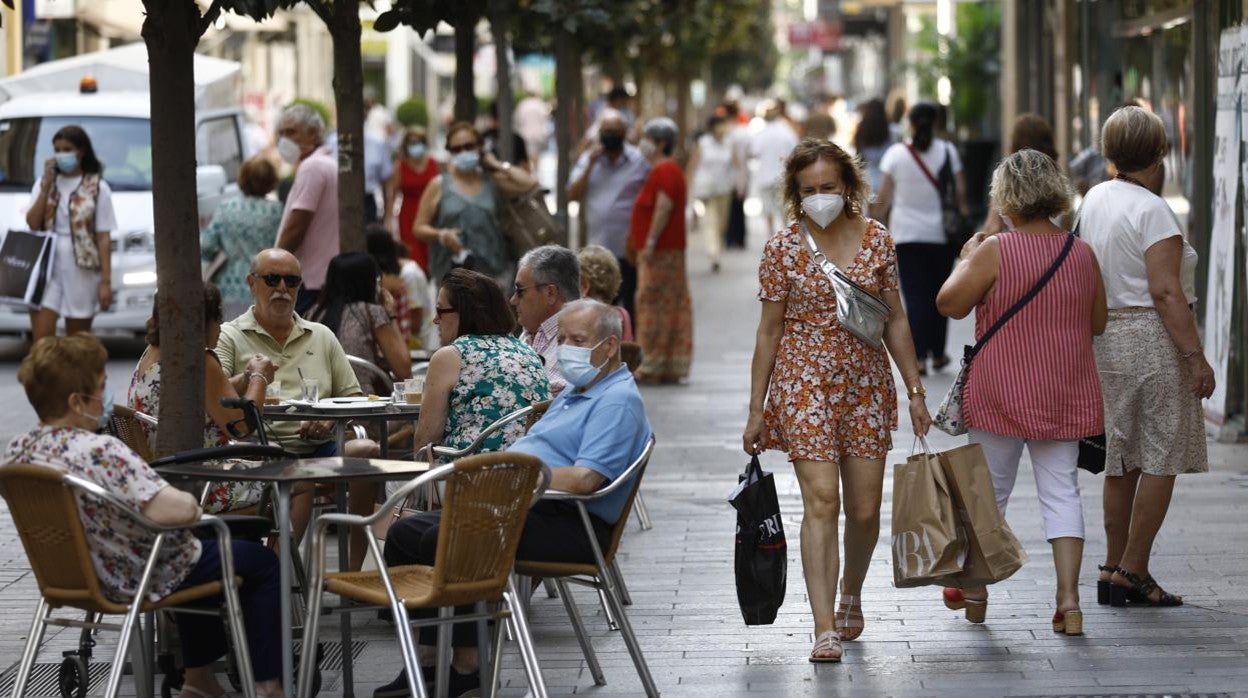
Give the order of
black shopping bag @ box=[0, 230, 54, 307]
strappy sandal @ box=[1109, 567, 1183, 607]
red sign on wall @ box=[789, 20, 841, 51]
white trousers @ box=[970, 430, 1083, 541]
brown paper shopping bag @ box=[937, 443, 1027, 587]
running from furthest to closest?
red sign on wall @ box=[789, 20, 841, 51]
black shopping bag @ box=[0, 230, 54, 307]
strappy sandal @ box=[1109, 567, 1183, 607]
white trousers @ box=[970, 430, 1083, 541]
brown paper shopping bag @ box=[937, 443, 1027, 587]

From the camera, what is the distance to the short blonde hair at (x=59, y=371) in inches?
223

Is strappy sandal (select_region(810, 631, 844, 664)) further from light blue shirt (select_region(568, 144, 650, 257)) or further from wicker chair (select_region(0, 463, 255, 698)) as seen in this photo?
light blue shirt (select_region(568, 144, 650, 257))

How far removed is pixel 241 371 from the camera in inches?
317

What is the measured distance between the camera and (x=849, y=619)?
7324 millimetres

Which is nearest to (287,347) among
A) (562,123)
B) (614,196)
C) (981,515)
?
(981,515)

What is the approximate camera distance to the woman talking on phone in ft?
45.1

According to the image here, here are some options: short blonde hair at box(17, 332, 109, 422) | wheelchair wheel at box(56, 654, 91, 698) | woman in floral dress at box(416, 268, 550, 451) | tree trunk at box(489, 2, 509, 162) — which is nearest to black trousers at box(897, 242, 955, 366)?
tree trunk at box(489, 2, 509, 162)

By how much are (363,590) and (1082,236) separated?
3125mm

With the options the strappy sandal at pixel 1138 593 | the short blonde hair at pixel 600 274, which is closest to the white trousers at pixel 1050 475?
the strappy sandal at pixel 1138 593

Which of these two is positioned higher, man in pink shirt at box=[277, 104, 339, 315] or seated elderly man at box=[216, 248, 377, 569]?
man in pink shirt at box=[277, 104, 339, 315]

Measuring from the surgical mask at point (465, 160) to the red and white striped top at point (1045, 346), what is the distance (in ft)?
20.9

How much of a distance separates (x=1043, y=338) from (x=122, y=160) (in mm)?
12496

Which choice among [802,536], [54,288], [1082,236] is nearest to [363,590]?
[802,536]

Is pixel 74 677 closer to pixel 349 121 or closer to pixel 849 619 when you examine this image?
pixel 849 619
